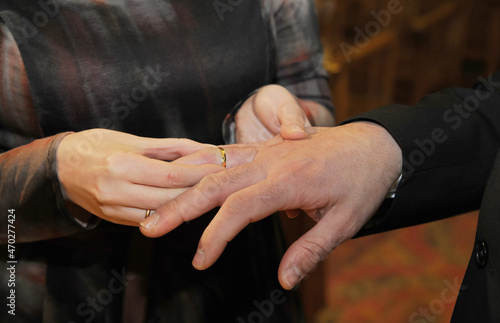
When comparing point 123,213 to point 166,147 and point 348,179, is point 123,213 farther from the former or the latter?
point 348,179

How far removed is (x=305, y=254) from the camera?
2.39 feet

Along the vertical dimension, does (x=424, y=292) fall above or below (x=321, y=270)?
below

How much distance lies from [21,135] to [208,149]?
1.13 ft

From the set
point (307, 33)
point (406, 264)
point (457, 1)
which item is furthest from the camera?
point (457, 1)

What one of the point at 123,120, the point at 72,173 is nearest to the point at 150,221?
the point at 72,173

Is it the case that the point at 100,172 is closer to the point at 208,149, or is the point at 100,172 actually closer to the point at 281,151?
the point at 208,149

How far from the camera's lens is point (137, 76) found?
886 millimetres

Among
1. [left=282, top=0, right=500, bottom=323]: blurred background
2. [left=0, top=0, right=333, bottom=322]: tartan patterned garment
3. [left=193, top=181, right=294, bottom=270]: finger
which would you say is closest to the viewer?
[left=193, top=181, right=294, bottom=270]: finger

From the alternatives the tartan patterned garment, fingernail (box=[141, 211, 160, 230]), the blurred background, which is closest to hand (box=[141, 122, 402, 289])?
fingernail (box=[141, 211, 160, 230])

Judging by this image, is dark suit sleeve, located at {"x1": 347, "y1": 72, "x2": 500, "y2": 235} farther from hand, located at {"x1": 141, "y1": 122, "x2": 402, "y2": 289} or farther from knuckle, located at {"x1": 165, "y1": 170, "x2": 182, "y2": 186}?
knuckle, located at {"x1": 165, "y1": 170, "x2": 182, "y2": 186}

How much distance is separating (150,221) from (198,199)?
0.08 meters

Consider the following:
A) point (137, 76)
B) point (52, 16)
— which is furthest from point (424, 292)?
point (52, 16)

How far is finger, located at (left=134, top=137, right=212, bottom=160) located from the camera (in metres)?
0.75

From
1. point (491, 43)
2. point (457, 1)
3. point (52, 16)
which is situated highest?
point (52, 16)
